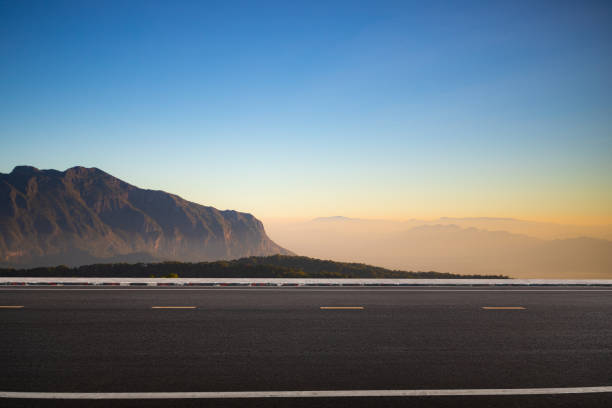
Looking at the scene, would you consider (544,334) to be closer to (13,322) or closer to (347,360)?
(347,360)

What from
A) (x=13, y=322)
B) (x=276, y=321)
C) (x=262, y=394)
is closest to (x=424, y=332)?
(x=276, y=321)

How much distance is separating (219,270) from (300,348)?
32780 millimetres

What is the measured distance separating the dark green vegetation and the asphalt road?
9931mm

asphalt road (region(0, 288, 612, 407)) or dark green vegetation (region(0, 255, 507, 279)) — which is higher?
asphalt road (region(0, 288, 612, 407))

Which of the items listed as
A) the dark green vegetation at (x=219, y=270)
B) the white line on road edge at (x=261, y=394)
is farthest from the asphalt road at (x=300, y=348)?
the dark green vegetation at (x=219, y=270)

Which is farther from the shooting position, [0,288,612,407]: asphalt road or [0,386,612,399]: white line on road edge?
[0,288,612,407]: asphalt road

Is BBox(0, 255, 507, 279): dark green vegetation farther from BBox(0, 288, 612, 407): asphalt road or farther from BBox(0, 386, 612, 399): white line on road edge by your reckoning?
BBox(0, 386, 612, 399): white line on road edge

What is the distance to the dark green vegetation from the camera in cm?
2258

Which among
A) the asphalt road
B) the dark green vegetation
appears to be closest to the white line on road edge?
the asphalt road

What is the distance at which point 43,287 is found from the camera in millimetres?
12930

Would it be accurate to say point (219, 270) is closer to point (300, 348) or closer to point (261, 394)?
point (300, 348)

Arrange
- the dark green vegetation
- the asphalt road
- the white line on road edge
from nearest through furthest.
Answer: the white line on road edge < the asphalt road < the dark green vegetation

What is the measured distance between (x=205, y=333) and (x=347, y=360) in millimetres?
2867

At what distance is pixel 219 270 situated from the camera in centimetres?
3759
